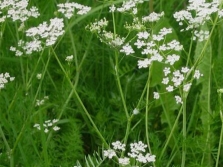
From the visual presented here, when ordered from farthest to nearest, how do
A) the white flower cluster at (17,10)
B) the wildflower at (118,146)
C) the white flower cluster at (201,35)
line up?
1. the white flower cluster at (17,10)
2. the white flower cluster at (201,35)
3. the wildflower at (118,146)

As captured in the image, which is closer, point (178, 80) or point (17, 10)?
point (178, 80)

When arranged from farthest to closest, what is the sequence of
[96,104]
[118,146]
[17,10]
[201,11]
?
[96,104] → [17,10] → [201,11] → [118,146]

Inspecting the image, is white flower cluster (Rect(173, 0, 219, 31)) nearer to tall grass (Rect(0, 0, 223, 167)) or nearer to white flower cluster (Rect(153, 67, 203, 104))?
tall grass (Rect(0, 0, 223, 167))

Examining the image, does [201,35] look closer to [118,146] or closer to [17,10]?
[118,146]

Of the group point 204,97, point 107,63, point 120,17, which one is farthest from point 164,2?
point 204,97

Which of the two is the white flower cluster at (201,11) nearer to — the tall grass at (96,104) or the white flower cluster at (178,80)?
the tall grass at (96,104)

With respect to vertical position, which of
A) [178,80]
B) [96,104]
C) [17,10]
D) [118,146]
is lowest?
[96,104]

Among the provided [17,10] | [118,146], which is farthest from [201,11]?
[17,10]

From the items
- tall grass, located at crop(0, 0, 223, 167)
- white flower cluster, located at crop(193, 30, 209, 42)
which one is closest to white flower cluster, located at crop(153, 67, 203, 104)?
tall grass, located at crop(0, 0, 223, 167)

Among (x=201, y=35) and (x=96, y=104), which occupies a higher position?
(x=201, y=35)

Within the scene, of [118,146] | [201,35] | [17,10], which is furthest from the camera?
[17,10]

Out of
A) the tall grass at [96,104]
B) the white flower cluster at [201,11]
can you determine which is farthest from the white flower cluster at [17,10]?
the white flower cluster at [201,11]
